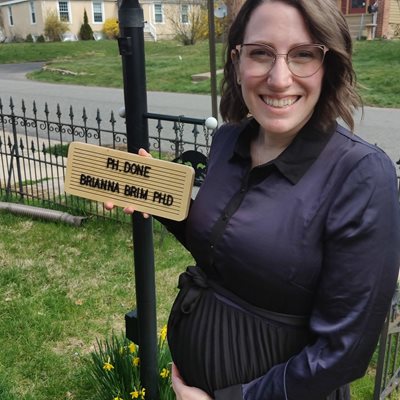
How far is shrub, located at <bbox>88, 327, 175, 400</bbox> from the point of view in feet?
8.36

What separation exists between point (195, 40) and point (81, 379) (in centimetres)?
2780

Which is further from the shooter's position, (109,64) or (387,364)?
(109,64)

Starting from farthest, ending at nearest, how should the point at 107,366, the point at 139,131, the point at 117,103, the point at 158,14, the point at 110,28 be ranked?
1. the point at 158,14
2. the point at 110,28
3. the point at 117,103
4. the point at 107,366
5. the point at 139,131

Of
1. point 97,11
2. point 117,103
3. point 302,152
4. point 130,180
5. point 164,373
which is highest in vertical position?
point 97,11

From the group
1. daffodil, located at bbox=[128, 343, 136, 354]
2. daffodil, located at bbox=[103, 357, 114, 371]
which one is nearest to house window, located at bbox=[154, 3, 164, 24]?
daffodil, located at bbox=[128, 343, 136, 354]

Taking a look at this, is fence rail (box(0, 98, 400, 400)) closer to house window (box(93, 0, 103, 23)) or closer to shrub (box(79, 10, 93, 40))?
shrub (box(79, 10, 93, 40))

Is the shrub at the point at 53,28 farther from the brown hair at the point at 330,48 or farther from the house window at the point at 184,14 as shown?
the brown hair at the point at 330,48

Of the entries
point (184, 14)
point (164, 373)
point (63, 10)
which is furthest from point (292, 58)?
point (63, 10)

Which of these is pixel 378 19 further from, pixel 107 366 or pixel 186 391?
pixel 186 391

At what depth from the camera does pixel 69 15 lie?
40875 mm

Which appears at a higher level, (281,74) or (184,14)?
(184,14)

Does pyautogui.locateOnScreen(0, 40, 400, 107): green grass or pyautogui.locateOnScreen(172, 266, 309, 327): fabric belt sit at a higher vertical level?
pyautogui.locateOnScreen(172, 266, 309, 327): fabric belt

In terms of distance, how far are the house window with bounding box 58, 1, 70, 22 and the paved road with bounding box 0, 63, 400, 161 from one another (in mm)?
22886

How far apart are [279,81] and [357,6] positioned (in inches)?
1180
